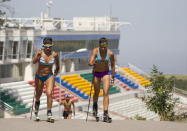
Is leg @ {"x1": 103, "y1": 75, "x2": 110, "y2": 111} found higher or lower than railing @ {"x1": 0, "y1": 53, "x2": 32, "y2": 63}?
higher

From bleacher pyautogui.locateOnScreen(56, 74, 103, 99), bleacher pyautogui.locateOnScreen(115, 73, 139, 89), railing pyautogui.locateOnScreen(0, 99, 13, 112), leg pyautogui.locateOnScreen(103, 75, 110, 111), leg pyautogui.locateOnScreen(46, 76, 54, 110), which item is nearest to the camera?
leg pyautogui.locateOnScreen(46, 76, 54, 110)

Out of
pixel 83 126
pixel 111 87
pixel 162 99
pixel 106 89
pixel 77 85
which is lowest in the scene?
pixel 111 87

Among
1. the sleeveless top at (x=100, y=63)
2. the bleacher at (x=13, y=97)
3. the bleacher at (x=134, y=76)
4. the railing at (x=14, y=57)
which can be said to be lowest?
the bleacher at (x=134, y=76)

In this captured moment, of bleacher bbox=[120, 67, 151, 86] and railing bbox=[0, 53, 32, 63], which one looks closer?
railing bbox=[0, 53, 32, 63]

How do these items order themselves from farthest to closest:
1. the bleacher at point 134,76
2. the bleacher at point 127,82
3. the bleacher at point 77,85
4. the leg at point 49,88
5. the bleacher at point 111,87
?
the bleacher at point 134,76
the bleacher at point 127,82
the bleacher at point 111,87
the bleacher at point 77,85
the leg at point 49,88

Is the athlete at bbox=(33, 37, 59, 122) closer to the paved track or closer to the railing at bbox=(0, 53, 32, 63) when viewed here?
the paved track

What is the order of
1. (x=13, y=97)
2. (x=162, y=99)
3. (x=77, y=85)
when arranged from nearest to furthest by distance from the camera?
(x=162, y=99) → (x=13, y=97) → (x=77, y=85)

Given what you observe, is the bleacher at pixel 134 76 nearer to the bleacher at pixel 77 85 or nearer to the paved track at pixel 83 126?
the bleacher at pixel 77 85

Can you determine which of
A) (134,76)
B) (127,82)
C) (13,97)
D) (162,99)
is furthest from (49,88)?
(134,76)

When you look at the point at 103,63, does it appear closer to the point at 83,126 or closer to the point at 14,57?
the point at 83,126

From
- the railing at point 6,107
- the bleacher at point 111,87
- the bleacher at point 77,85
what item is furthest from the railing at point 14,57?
the bleacher at point 111,87

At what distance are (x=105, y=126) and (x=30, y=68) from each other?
140 feet

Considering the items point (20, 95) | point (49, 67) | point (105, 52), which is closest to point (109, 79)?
point (105, 52)

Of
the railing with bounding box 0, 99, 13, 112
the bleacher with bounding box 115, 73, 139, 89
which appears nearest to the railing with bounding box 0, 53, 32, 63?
the railing with bounding box 0, 99, 13, 112
